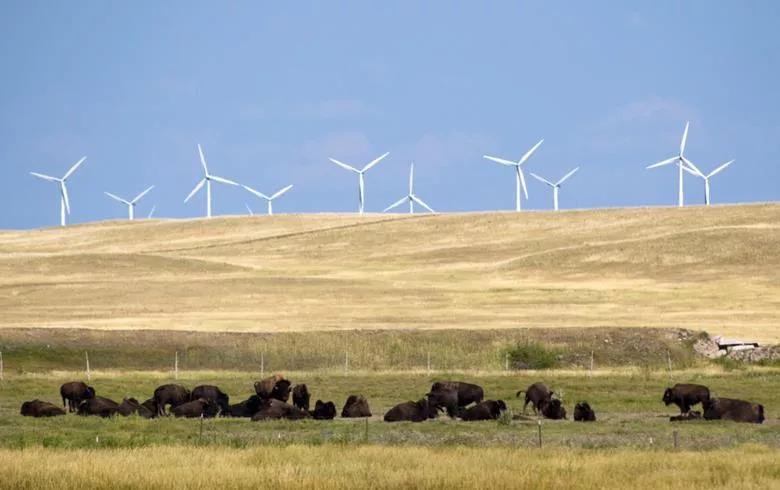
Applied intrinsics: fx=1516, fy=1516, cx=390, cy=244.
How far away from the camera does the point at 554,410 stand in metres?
37.3

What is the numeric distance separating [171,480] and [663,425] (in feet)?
47.7

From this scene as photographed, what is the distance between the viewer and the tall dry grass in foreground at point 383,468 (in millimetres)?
23781

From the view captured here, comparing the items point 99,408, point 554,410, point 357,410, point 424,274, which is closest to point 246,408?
point 357,410

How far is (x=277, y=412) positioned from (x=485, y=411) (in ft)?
16.9

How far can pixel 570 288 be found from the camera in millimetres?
83438

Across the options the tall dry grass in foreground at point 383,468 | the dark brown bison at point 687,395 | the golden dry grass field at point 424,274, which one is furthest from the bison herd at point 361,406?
the golden dry grass field at point 424,274

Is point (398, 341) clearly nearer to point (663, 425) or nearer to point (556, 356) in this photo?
point (556, 356)

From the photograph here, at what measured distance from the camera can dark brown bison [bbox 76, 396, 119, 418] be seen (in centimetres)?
3800

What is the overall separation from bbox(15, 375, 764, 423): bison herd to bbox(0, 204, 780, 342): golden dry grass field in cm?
2508

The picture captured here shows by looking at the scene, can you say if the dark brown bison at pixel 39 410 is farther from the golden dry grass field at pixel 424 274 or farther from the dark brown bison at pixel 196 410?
the golden dry grass field at pixel 424 274

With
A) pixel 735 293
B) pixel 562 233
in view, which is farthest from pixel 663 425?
pixel 562 233

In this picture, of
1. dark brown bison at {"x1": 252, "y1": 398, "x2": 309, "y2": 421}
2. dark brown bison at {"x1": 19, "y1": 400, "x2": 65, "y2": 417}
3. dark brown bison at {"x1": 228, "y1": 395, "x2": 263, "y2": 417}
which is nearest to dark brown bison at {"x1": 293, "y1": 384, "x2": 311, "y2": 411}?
dark brown bison at {"x1": 228, "y1": 395, "x2": 263, "y2": 417}

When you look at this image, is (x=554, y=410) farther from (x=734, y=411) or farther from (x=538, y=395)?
(x=734, y=411)

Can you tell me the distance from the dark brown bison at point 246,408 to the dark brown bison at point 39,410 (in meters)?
4.31
